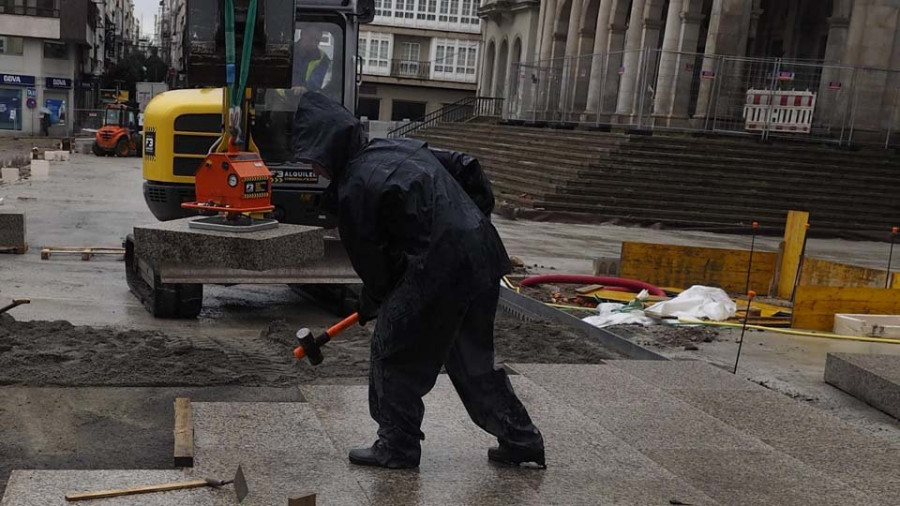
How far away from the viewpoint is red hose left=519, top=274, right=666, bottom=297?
11094 millimetres

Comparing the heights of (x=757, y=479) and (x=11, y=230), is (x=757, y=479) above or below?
above

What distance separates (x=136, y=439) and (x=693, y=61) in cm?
2235

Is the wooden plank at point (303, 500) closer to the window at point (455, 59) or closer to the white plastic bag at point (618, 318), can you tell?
the white plastic bag at point (618, 318)

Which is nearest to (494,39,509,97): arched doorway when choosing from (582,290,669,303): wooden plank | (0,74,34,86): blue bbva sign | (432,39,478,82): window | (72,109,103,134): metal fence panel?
(432,39,478,82): window

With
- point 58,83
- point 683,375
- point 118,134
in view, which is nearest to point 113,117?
point 118,134

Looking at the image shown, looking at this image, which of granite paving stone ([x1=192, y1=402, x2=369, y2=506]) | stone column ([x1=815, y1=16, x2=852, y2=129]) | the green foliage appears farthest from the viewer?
the green foliage

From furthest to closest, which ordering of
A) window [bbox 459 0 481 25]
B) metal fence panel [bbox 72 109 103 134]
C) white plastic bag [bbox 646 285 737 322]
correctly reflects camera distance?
window [bbox 459 0 481 25]
metal fence panel [bbox 72 109 103 134]
white plastic bag [bbox 646 285 737 322]

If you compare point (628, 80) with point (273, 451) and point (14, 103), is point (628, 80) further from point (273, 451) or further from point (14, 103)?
point (14, 103)

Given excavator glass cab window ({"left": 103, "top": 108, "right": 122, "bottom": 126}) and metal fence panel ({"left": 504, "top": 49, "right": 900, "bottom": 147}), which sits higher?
metal fence panel ({"left": 504, "top": 49, "right": 900, "bottom": 147})

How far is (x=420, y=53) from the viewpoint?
6550cm

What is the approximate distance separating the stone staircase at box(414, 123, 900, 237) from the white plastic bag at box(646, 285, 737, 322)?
1125cm

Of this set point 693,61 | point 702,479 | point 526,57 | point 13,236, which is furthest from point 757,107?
point 526,57

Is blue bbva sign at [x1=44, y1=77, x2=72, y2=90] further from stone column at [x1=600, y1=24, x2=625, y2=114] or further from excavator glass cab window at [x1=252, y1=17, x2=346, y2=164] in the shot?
excavator glass cab window at [x1=252, y1=17, x2=346, y2=164]

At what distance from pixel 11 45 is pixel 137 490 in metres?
54.2
